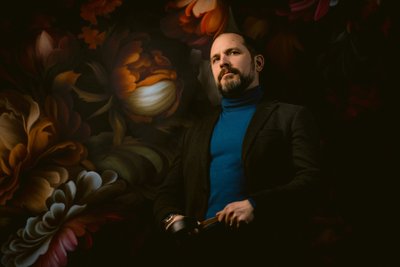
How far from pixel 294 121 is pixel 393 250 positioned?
0.52m

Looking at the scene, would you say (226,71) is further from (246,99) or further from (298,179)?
(298,179)

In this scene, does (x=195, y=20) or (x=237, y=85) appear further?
(x=195, y=20)

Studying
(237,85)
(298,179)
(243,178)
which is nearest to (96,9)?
(237,85)

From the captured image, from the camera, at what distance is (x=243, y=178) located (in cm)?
192

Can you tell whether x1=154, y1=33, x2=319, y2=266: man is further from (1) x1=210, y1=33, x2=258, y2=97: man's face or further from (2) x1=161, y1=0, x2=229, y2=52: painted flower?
(2) x1=161, y1=0, x2=229, y2=52: painted flower

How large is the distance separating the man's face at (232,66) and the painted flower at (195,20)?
6cm

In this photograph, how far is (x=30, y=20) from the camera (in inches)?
89.5

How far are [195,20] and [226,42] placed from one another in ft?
Answer: 0.54

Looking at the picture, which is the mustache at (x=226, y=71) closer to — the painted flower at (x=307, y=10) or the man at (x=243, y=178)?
the man at (x=243, y=178)

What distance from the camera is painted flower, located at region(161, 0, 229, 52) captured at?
7.10 ft

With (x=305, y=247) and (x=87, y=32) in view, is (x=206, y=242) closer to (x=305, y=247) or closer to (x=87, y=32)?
(x=305, y=247)

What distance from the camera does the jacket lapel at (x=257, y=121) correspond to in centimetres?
194

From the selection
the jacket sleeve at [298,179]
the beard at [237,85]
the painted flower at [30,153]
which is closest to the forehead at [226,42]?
the beard at [237,85]

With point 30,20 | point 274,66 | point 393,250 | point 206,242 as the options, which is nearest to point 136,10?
point 30,20
